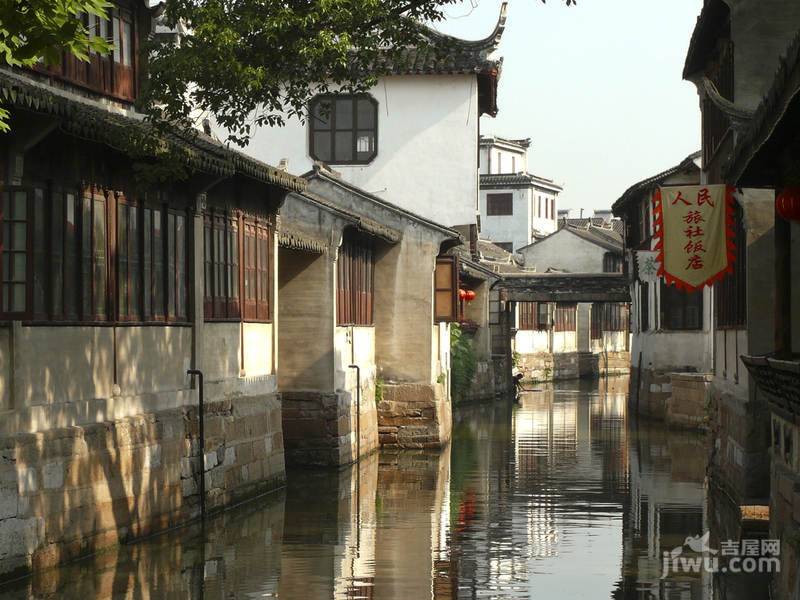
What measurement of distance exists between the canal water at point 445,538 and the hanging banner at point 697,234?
11.4ft

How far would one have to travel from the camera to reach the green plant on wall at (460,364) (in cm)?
4966

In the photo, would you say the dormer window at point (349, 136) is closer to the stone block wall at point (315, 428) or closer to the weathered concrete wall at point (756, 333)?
the stone block wall at point (315, 428)

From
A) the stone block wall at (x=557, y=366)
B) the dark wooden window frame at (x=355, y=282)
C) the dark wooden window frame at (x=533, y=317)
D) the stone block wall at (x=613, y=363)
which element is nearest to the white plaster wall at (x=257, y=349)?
the dark wooden window frame at (x=355, y=282)

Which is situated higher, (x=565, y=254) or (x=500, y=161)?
(x=500, y=161)

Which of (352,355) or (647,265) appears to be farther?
(647,265)

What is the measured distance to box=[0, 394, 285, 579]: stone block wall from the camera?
14.6 metres

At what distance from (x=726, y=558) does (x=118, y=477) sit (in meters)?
7.04

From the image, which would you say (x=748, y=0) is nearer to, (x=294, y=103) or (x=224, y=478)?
(x=294, y=103)

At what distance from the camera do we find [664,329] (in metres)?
41.3

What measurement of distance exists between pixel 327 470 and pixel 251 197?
5781 millimetres

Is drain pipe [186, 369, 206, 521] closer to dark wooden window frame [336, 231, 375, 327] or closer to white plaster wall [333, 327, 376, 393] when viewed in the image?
white plaster wall [333, 327, 376, 393]

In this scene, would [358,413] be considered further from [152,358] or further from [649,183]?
[649,183]

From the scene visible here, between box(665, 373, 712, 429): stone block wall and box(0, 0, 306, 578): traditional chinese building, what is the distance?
15336 mm

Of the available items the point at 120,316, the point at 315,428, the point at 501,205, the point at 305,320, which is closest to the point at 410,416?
the point at 315,428
